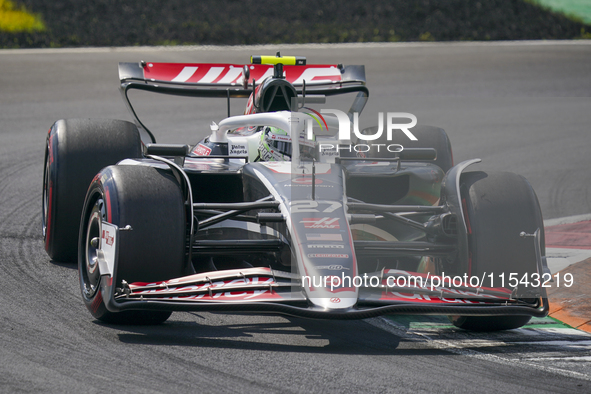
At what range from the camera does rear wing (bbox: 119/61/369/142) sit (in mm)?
7555

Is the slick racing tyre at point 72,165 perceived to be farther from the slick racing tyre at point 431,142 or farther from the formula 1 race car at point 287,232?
the slick racing tyre at point 431,142

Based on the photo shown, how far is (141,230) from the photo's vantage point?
4578 millimetres

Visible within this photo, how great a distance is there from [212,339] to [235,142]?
2.40 m

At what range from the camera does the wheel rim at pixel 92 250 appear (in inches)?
191

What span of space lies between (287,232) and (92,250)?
1246 mm

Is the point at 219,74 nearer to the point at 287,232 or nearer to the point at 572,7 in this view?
the point at 287,232

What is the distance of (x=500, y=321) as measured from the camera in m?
4.97

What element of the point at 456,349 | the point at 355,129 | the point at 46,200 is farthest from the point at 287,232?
the point at 46,200

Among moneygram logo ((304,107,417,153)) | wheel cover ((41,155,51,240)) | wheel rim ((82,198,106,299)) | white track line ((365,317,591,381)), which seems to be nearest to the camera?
white track line ((365,317,591,381))

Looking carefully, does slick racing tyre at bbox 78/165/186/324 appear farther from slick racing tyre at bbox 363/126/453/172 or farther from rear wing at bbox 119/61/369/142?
slick racing tyre at bbox 363/126/453/172

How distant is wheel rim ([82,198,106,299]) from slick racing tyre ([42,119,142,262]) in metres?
1.01

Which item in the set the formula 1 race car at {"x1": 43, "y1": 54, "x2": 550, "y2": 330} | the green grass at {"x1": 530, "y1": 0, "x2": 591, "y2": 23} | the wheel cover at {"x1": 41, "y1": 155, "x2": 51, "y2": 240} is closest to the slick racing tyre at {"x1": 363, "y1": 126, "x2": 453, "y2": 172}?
the formula 1 race car at {"x1": 43, "y1": 54, "x2": 550, "y2": 330}

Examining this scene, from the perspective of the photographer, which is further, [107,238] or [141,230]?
[107,238]

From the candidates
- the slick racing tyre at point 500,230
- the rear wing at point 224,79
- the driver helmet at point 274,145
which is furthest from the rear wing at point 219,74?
the slick racing tyre at point 500,230
